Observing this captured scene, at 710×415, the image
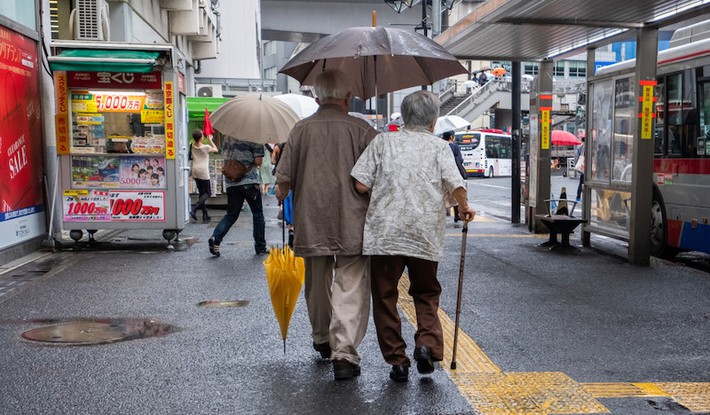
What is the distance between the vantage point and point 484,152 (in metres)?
41.2

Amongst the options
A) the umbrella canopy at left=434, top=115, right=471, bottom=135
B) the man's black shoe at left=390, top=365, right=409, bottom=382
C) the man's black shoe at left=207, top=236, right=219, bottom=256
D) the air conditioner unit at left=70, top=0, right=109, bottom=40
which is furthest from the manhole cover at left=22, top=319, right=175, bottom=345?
the umbrella canopy at left=434, top=115, right=471, bottom=135

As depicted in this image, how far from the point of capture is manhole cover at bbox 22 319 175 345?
5734 millimetres

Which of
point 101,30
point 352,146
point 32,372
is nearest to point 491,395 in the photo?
point 352,146

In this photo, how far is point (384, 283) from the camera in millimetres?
4719

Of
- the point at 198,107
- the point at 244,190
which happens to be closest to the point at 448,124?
the point at 198,107

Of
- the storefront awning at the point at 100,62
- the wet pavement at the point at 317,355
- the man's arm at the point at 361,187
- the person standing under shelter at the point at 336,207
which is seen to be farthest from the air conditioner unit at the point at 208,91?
the man's arm at the point at 361,187

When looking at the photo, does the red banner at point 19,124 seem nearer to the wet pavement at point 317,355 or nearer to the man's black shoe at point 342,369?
the wet pavement at point 317,355

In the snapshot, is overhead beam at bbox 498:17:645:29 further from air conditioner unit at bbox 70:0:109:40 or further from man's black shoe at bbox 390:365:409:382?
air conditioner unit at bbox 70:0:109:40

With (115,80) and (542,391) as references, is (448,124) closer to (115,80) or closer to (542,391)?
(115,80)

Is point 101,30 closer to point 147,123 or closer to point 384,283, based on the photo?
point 147,123

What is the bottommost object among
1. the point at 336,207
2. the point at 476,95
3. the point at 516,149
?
the point at 336,207

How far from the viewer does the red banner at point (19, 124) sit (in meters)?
9.37

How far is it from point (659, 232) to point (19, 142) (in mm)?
8407

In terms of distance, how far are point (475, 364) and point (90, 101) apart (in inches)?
297
